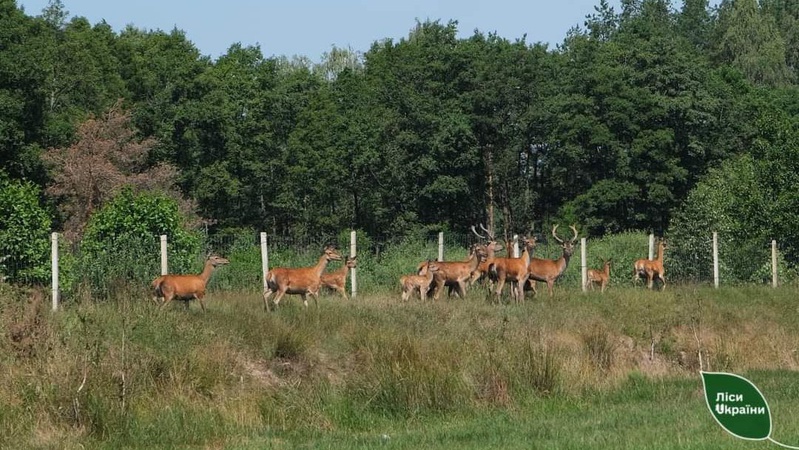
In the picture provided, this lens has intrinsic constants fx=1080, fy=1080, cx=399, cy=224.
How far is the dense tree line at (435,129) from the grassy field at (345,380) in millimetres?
33246

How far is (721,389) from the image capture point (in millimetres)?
5359

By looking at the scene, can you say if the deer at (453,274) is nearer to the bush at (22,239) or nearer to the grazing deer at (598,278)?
the grazing deer at (598,278)

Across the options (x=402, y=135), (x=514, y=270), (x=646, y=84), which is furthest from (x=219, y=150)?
(x=514, y=270)

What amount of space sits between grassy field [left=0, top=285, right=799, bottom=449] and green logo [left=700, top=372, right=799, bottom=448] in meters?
4.53

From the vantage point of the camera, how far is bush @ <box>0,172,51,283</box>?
22750 millimetres

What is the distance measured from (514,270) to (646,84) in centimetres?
3344

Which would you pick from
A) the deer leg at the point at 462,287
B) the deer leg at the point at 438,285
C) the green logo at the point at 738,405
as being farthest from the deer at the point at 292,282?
the green logo at the point at 738,405

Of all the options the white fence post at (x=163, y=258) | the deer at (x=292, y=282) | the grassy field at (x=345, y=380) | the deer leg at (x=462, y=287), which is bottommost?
the grassy field at (x=345, y=380)

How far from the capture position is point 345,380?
15.5m

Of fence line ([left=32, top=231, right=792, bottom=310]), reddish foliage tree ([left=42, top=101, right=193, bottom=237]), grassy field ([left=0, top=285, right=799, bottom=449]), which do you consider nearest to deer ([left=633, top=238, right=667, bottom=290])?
fence line ([left=32, top=231, right=792, bottom=310])

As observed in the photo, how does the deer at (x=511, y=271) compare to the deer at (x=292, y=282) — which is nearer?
the deer at (x=292, y=282)

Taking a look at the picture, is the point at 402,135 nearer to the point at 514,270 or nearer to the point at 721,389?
the point at 514,270

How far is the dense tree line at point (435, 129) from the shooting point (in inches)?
2154

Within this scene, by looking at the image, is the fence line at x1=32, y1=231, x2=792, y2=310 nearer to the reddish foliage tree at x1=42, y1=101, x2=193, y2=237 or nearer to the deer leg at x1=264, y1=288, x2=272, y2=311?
the deer leg at x1=264, y1=288, x2=272, y2=311
